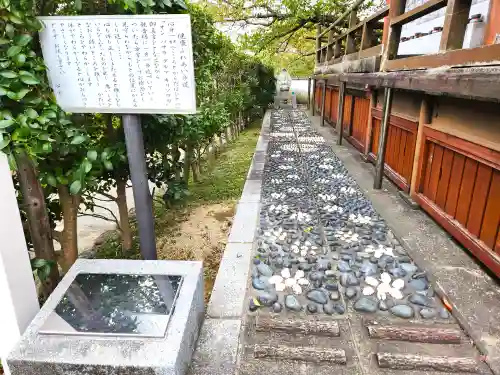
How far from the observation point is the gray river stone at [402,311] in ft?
9.16

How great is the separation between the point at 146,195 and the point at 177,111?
0.81 m

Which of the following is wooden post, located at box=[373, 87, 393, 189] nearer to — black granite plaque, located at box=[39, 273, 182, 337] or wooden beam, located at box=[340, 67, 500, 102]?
wooden beam, located at box=[340, 67, 500, 102]

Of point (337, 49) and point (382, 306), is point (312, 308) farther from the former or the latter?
point (337, 49)

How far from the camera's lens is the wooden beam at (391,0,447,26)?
397 cm

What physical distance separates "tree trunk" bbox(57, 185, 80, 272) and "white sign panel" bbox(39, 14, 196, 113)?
1240 mm

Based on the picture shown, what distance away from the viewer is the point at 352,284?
10.6ft

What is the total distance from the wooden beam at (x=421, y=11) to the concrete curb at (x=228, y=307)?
11.2 feet

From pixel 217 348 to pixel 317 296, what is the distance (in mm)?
1022

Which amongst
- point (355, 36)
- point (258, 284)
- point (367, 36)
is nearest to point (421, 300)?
point (258, 284)

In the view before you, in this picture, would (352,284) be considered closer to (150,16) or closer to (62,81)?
(150,16)

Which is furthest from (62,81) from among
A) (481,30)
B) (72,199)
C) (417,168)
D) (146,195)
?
(481,30)

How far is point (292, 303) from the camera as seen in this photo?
2961mm

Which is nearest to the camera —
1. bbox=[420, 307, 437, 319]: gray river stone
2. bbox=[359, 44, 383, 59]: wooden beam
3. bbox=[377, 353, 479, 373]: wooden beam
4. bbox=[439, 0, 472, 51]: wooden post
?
bbox=[377, 353, 479, 373]: wooden beam

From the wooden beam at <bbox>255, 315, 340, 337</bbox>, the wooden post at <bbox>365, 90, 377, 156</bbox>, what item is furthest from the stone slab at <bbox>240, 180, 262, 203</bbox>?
the wooden post at <bbox>365, 90, 377, 156</bbox>
